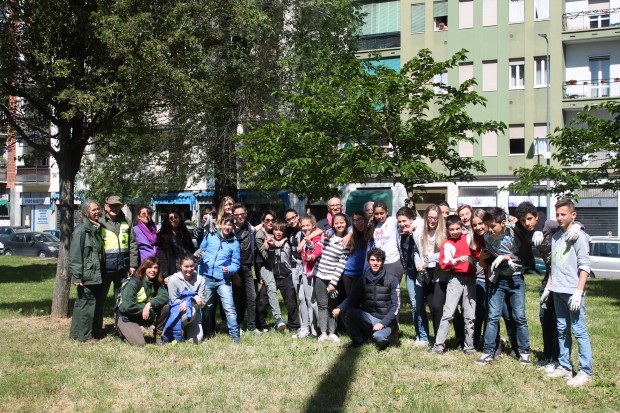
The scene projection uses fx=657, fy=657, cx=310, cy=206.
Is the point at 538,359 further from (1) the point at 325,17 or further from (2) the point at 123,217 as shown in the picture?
(1) the point at 325,17

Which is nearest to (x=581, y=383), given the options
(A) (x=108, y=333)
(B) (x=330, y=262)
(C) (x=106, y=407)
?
(B) (x=330, y=262)

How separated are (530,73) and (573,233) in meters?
29.4

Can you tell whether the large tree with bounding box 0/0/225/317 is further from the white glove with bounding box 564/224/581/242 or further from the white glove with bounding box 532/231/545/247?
the white glove with bounding box 564/224/581/242

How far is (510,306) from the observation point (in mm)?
7812

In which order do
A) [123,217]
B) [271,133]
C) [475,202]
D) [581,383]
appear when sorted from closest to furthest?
[581,383]
[123,217]
[271,133]
[475,202]

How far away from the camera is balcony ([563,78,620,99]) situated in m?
33.5

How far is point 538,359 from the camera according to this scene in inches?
316

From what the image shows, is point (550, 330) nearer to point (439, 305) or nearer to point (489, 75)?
point (439, 305)

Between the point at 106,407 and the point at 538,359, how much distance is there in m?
5.07

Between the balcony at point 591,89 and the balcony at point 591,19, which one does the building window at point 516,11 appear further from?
the balcony at point 591,89

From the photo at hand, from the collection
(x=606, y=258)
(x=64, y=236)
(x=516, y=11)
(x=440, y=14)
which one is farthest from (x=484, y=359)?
(x=440, y=14)

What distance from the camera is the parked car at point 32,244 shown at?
34719 mm

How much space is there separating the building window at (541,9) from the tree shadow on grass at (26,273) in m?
26.3

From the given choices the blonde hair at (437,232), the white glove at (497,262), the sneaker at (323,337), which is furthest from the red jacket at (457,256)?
the sneaker at (323,337)
